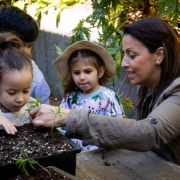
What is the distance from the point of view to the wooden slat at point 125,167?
1.71 meters

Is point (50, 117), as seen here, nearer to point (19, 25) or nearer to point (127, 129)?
point (127, 129)

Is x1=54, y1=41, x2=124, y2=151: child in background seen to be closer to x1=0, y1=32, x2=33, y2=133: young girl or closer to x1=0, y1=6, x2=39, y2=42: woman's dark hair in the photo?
x1=0, y1=6, x2=39, y2=42: woman's dark hair

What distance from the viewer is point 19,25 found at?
2.71m

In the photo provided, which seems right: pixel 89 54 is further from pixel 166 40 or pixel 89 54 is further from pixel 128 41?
pixel 166 40

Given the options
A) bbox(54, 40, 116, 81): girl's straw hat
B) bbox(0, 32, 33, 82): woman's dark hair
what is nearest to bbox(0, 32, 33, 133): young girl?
bbox(0, 32, 33, 82): woman's dark hair

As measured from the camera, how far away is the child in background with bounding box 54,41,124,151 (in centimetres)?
261

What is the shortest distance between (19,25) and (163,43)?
111cm

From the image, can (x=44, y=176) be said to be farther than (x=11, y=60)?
No

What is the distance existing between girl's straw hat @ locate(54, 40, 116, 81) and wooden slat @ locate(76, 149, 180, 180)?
0.87 metres

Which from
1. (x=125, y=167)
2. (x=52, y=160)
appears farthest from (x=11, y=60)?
(x=125, y=167)

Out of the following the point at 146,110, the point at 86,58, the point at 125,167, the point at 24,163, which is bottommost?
the point at 125,167

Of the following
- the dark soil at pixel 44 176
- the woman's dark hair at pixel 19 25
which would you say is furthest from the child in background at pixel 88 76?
the dark soil at pixel 44 176

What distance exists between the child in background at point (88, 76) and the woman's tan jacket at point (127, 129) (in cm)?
79

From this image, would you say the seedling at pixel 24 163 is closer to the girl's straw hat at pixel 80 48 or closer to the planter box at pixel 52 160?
the planter box at pixel 52 160
